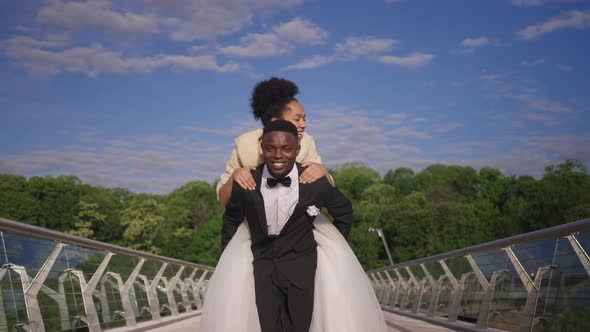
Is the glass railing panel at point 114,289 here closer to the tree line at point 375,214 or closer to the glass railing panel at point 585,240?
the glass railing panel at point 585,240

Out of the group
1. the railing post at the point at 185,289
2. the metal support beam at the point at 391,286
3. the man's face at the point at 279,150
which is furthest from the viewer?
the metal support beam at the point at 391,286

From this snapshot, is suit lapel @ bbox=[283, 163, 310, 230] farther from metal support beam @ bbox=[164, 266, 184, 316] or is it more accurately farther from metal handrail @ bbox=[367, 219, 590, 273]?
metal support beam @ bbox=[164, 266, 184, 316]

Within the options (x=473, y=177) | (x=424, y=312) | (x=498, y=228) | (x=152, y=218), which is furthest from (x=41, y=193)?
(x=424, y=312)

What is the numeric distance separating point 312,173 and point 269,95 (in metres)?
1.17

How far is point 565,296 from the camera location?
5.70 m

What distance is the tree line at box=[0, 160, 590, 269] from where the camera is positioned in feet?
171

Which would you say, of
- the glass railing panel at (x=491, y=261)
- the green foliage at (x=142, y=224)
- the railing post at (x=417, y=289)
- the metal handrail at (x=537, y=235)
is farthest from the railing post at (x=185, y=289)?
the green foliage at (x=142, y=224)

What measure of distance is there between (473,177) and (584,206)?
158 ft

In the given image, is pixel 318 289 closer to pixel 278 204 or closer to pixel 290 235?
pixel 290 235

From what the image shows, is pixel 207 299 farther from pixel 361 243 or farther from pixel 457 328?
pixel 361 243

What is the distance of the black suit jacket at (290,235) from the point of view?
3.72m

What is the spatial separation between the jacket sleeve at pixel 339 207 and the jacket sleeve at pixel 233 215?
480 mm

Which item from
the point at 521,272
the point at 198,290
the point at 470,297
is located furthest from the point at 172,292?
the point at 521,272

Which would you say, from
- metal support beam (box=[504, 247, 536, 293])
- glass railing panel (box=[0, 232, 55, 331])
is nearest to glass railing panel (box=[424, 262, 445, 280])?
metal support beam (box=[504, 247, 536, 293])
